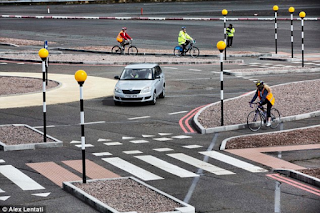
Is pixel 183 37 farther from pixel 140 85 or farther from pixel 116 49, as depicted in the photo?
pixel 140 85

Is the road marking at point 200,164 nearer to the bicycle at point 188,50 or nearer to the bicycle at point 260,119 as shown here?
the bicycle at point 260,119

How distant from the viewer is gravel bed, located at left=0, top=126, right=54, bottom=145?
80.3 feet

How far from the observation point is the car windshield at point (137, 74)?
34.8 meters

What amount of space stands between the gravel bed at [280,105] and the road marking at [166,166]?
5.70 metres

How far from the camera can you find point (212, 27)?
7331 cm

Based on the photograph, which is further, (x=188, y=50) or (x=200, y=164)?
(x=188, y=50)

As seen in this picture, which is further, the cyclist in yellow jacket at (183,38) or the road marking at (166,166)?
the cyclist in yellow jacket at (183,38)

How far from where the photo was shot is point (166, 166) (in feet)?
70.1

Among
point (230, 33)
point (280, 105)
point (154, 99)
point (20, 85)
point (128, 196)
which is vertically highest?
point (230, 33)

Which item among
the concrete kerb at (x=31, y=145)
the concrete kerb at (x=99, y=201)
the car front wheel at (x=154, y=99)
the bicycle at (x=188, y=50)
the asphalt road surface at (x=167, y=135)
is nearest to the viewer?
the concrete kerb at (x=99, y=201)

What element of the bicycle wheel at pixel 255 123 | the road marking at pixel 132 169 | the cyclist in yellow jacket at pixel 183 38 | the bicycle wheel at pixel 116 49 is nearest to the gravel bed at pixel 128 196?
the road marking at pixel 132 169

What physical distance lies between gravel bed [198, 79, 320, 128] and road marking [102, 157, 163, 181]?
20.8 feet

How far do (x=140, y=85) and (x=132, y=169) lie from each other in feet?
42.8

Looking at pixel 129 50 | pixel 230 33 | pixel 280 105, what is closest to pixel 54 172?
pixel 280 105
